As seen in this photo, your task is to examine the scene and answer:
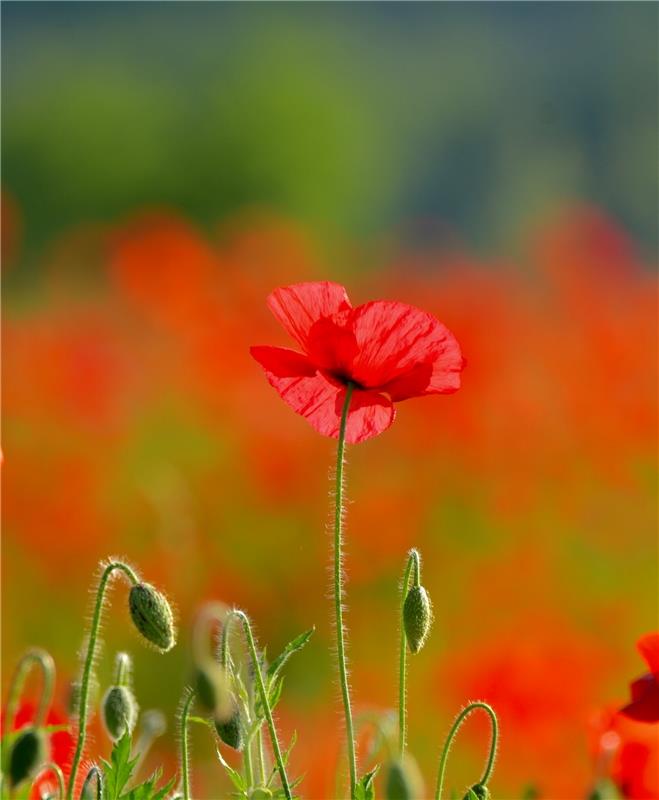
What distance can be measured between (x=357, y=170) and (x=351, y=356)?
8.76 metres

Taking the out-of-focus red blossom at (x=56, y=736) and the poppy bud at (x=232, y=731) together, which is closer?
the poppy bud at (x=232, y=731)

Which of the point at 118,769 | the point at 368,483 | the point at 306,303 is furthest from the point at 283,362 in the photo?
the point at 368,483

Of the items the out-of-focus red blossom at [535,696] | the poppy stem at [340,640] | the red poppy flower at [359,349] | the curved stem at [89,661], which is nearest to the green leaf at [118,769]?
the curved stem at [89,661]

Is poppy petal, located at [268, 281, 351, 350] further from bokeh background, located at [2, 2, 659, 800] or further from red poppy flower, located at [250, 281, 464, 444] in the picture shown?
bokeh background, located at [2, 2, 659, 800]

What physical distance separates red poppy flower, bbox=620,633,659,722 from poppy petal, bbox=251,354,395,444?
0.23m

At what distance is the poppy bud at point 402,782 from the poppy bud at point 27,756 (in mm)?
221

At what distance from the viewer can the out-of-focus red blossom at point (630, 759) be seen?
1.05 meters

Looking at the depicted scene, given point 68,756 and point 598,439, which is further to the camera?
point 598,439

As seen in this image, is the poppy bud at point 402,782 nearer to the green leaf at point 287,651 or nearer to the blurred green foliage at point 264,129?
the green leaf at point 287,651

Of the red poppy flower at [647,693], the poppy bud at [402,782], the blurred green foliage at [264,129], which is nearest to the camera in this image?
the poppy bud at [402,782]

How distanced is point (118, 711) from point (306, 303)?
30 centimetres

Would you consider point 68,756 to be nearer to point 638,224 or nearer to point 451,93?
point 638,224

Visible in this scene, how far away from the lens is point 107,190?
29.7 ft

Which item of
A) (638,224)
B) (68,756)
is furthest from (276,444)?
(638,224)
